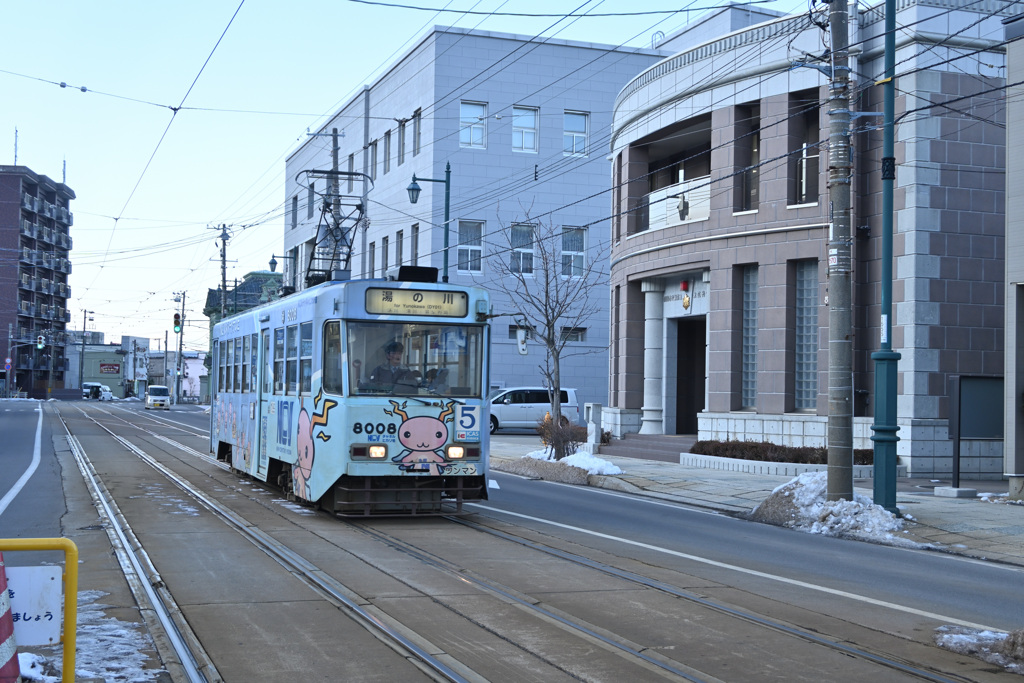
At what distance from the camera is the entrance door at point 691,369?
98.8 feet

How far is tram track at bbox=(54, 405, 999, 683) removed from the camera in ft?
22.1

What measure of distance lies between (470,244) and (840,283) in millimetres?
29764

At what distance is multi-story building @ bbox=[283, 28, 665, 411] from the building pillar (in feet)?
43.2

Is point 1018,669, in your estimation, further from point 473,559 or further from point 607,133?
point 607,133

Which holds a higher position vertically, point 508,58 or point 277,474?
point 508,58

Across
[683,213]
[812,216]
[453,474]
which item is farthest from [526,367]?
[453,474]

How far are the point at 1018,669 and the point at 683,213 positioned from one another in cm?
2179

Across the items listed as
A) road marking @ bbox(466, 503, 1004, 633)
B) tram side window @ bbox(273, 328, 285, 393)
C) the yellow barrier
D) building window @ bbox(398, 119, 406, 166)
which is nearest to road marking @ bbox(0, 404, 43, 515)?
tram side window @ bbox(273, 328, 285, 393)

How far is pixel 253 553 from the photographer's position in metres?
11.0

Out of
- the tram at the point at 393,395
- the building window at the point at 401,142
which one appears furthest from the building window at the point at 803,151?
the building window at the point at 401,142

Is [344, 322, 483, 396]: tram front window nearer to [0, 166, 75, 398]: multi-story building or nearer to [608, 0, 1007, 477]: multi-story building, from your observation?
[608, 0, 1007, 477]: multi-story building

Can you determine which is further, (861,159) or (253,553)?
(861,159)

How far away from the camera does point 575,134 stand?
45.8 metres

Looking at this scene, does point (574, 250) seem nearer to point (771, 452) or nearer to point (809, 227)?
point (809, 227)
